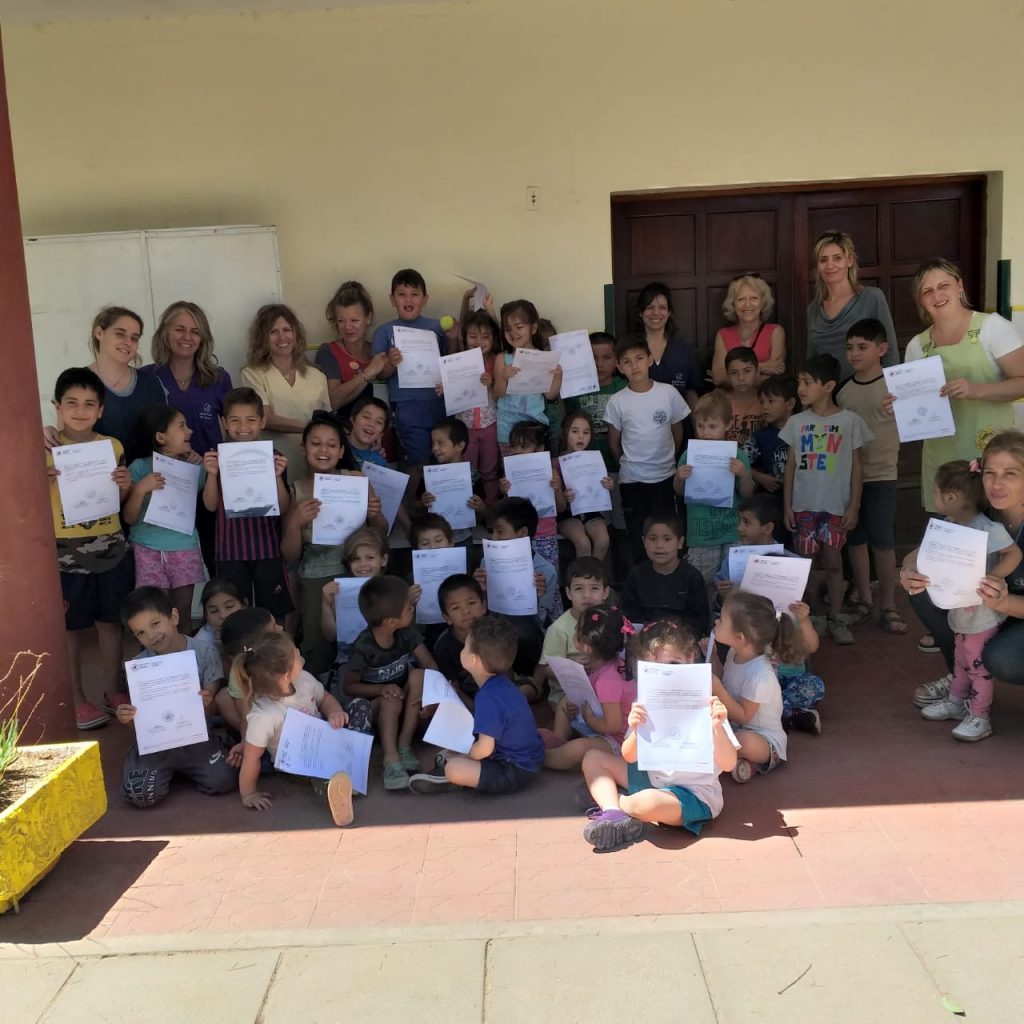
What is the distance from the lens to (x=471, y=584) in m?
4.50

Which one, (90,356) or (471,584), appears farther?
(90,356)

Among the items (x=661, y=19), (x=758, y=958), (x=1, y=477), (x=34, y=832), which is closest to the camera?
(x=758, y=958)

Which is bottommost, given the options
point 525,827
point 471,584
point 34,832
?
point 525,827

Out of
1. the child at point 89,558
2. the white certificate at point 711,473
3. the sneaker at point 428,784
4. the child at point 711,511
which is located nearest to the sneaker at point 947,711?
the child at point 711,511

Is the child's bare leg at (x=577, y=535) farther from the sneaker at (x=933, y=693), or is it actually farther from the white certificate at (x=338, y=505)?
the sneaker at (x=933, y=693)

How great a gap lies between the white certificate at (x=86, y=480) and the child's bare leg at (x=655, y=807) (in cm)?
258

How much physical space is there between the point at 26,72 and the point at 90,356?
1.65 metres

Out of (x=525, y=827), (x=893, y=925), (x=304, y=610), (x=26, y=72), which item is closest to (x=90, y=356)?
(x=26, y=72)

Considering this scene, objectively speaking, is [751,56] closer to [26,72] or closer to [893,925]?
[26,72]

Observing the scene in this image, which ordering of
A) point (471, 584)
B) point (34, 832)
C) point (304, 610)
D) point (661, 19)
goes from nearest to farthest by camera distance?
point (34, 832), point (471, 584), point (304, 610), point (661, 19)

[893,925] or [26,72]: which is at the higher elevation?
[26,72]

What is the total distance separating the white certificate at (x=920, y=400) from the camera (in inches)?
182

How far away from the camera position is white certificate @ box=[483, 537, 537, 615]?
462 centimetres

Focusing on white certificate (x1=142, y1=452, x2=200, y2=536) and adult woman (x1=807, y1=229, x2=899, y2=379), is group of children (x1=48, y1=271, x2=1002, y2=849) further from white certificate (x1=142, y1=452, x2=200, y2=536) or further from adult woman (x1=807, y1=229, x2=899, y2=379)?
adult woman (x1=807, y1=229, x2=899, y2=379)
